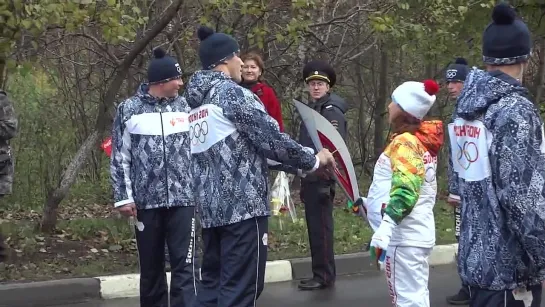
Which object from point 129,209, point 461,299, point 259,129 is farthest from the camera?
point 461,299

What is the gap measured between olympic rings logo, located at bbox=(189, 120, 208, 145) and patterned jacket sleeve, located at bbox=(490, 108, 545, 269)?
1852 millimetres

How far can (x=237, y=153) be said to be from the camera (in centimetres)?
471

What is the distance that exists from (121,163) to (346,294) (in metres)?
2.68

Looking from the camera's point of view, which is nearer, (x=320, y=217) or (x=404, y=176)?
(x=404, y=176)

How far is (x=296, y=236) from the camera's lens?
10.0 m

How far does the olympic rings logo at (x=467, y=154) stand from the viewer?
3652mm

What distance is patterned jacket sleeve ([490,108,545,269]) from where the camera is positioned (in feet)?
11.2

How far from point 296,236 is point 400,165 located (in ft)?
18.2

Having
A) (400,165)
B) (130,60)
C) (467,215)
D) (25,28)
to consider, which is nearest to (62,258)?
(130,60)

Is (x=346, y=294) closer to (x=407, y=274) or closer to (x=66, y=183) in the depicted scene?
(x=407, y=274)

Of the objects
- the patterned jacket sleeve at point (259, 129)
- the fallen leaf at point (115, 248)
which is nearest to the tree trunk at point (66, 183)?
the fallen leaf at point (115, 248)

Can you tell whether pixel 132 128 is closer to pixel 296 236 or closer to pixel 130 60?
pixel 130 60

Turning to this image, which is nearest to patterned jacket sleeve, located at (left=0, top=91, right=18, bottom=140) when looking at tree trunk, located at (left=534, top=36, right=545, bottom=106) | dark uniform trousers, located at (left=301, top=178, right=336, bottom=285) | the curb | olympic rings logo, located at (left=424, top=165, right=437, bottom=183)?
→ the curb

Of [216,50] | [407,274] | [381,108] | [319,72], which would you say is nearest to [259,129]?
[216,50]
